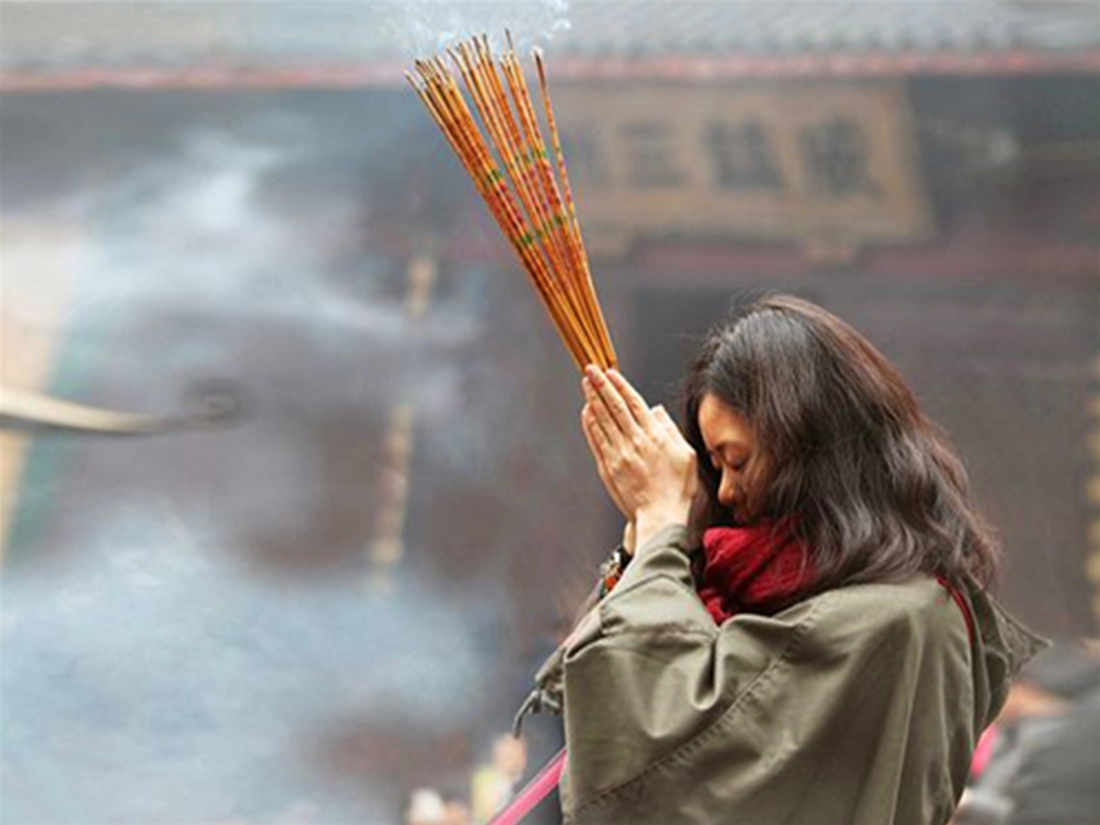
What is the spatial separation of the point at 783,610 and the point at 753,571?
0.21 feet

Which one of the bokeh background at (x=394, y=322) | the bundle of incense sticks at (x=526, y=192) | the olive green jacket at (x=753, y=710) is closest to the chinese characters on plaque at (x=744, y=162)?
the bokeh background at (x=394, y=322)

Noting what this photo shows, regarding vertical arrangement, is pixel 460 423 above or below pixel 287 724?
above

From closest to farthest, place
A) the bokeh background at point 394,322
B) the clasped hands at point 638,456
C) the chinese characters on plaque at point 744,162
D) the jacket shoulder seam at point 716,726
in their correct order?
the jacket shoulder seam at point 716,726
the clasped hands at point 638,456
the bokeh background at point 394,322
the chinese characters on plaque at point 744,162

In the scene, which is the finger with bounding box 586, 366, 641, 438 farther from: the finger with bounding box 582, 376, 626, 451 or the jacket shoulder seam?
the jacket shoulder seam

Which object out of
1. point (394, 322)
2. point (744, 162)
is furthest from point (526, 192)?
point (744, 162)

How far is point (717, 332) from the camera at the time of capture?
1400mm

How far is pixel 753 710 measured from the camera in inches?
46.5

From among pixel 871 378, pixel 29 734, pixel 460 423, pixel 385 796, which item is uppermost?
pixel 871 378

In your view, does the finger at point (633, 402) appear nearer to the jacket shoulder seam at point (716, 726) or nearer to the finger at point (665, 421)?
the finger at point (665, 421)

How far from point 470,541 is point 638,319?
78 cm

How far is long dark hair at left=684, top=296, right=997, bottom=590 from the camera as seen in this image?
1264 millimetres

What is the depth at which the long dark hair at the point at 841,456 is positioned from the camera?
1.26m

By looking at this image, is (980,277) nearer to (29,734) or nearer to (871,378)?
(29,734)

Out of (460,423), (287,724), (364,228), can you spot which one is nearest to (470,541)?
(460,423)
